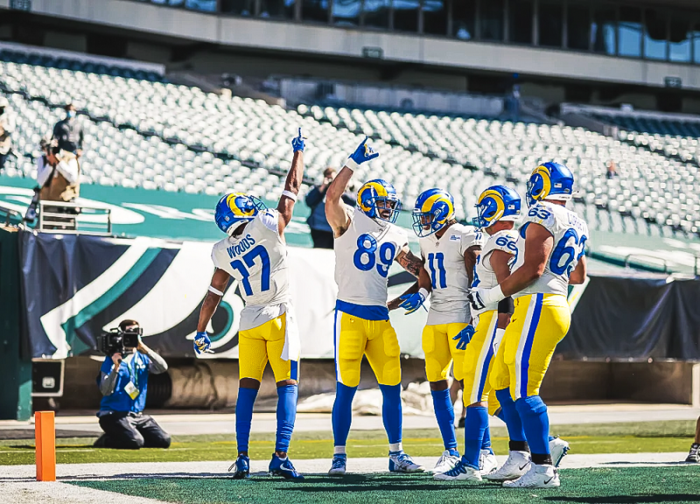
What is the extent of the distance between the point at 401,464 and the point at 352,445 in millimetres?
3005

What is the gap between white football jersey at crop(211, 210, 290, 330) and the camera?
24.4 feet

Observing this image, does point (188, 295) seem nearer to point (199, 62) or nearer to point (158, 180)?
point (158, 180)

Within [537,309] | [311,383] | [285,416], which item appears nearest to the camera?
[537,309]

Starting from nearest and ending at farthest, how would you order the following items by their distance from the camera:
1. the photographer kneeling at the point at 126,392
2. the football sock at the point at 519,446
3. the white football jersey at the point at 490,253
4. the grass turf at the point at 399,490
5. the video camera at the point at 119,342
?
1. the grass turf at the point at 399,490
2. the football sock at the point at 519,446
3. the white football jersey at the point at 490,253
4. the photographer kneeling at the point at 126,392
5. the video camera at the point at 119,342

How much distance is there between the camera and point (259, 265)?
24.6ft

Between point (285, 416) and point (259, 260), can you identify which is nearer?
point (285, 416)

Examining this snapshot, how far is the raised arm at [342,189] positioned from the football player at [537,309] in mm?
1225

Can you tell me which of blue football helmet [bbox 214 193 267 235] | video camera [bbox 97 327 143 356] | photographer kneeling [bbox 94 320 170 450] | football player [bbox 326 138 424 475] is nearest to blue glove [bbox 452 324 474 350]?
football player [bbox 326 138 424 475]

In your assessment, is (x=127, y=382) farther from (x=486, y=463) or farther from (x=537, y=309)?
(x=537, y=309)

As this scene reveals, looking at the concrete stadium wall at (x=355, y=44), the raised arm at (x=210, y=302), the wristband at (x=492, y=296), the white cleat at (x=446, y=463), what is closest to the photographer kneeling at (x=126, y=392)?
the raised arm at (x=210, y=302)

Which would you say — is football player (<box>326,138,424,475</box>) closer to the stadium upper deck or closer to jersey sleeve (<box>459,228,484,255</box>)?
jersey sleeve (<box>459,228,484,255</box>)

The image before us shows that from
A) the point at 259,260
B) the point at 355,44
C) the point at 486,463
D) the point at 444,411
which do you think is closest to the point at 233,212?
the point at 259,260

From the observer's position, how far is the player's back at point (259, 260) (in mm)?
7441

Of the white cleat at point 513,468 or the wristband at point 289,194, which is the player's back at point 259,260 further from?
the white cleat at point 513,468
